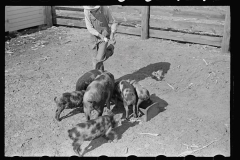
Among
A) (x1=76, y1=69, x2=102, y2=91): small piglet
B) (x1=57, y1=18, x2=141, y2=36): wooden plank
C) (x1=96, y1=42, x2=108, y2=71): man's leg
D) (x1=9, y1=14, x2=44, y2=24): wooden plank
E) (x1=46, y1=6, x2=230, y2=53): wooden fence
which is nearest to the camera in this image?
(x1=76, y1=69, x2=102, y2=91): small piglet

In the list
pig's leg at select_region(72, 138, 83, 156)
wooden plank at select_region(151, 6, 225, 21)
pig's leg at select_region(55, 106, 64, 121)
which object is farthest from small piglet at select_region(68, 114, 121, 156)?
wooden plank at select_region(151, 6, 225, 21)

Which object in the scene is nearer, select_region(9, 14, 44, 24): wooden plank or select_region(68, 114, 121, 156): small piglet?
select_region(68, 114, 121, 156): small piglet

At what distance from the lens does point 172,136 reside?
6047mm

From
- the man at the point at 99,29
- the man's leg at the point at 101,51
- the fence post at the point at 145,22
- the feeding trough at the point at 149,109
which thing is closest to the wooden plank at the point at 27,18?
the fence post at the point at 145,22

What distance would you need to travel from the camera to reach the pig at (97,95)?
623 centimetres

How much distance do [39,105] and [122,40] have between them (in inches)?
206

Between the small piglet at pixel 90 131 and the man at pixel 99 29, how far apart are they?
212cm

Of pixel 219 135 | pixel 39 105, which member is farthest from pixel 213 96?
pixel 39 105

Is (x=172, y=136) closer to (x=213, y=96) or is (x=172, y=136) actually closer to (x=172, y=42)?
(x=213, y=96)

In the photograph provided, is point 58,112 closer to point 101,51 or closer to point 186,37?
point 101,51

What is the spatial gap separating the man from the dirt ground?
4.02 ft

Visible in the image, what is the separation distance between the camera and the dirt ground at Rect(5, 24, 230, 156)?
5828mm

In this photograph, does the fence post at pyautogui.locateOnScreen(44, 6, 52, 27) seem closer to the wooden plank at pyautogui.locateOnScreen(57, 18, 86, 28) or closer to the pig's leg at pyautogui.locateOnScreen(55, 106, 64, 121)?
the wooden plank at pyautogui.locateOnScreen(57, 18, 86, 28)
